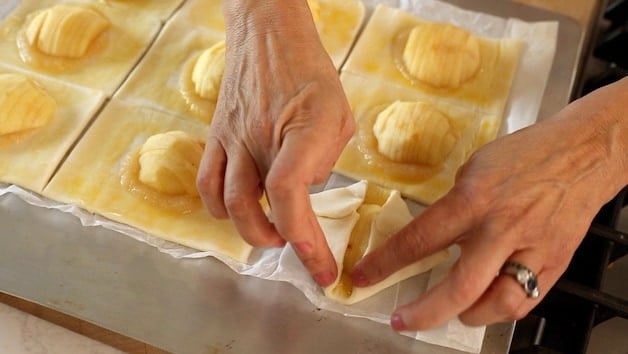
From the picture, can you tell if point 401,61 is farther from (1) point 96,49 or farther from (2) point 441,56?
(1) point 96,49

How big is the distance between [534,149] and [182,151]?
23.3 inches

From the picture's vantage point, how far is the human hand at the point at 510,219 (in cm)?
88

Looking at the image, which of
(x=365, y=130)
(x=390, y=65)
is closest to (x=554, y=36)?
(x=390, y=65)

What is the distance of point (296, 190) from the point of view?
0.88 m

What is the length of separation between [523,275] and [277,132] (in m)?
0.37

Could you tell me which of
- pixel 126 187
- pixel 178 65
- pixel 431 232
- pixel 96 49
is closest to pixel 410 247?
pixel 431 232

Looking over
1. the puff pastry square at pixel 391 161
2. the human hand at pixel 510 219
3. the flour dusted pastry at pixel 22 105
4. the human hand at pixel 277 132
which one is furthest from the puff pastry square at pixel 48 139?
the human hand at pixel 510 219

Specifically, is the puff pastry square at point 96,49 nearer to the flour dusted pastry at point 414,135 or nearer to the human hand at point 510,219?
the flour dusted pastry at point 414,135

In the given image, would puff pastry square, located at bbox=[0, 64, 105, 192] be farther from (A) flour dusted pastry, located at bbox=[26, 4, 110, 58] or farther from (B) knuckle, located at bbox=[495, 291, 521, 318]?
(B) knuckle, located at bbox=[495, 291, 521, 318]

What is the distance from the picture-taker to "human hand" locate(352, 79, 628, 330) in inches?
34.8

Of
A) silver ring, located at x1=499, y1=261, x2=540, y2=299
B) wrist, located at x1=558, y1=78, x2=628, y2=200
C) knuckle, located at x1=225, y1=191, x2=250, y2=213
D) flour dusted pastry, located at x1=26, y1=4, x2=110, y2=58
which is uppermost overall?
wrist, located at x1=558, y1=78, x2=628, y2=200

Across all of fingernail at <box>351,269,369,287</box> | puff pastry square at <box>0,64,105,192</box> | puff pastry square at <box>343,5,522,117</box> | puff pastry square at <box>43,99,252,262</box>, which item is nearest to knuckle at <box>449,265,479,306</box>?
fingernail at <box>351,269,369,287</box>

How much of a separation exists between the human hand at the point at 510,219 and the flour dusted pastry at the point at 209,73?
0.51 m

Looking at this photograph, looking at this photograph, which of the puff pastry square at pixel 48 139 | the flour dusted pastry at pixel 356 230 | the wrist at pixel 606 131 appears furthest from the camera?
the puff pastry square at pixel 48 139
